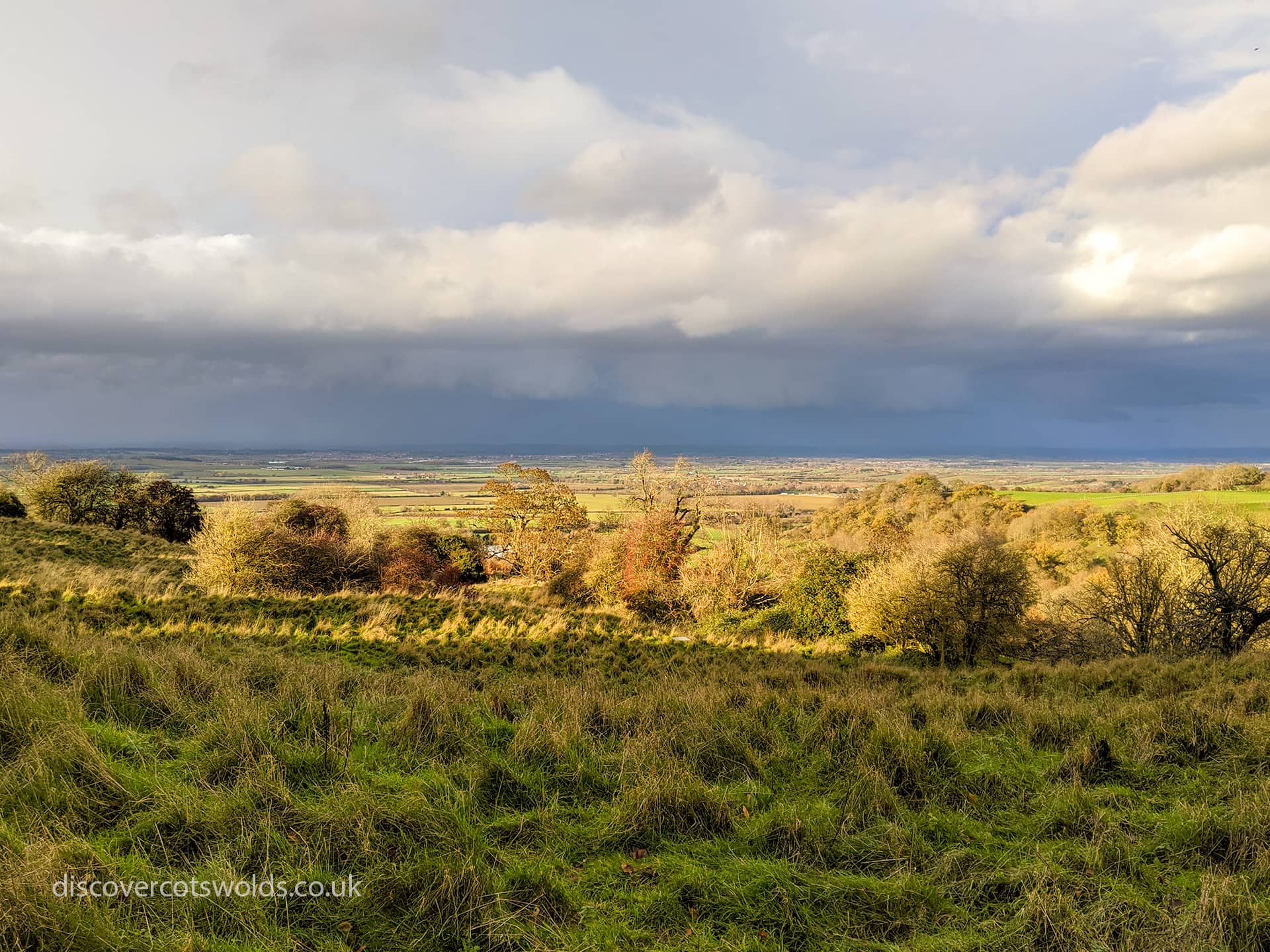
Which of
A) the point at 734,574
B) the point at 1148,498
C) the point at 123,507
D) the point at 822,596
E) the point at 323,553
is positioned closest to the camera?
the point at 822,596

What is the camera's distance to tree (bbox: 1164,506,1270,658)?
19.5m

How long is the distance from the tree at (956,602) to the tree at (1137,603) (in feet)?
13.2

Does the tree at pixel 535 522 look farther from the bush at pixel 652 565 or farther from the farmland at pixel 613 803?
the farmland at pixel 613 803

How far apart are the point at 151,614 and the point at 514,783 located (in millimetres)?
13226

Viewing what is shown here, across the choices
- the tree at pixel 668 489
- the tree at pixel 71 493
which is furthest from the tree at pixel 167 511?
the tree at pixel 668 489

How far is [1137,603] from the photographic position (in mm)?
23125

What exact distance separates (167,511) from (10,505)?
8.43 m

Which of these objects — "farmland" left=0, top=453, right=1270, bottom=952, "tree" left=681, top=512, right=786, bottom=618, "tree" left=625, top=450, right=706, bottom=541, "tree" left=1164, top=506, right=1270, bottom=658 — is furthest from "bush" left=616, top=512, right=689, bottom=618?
"tree" left=1164, top=506, right=1270, bottom=658

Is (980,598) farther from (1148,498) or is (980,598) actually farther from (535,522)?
(1148,498)

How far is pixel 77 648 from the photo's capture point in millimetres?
7523

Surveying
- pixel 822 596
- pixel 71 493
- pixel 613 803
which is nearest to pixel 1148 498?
pixel 822 596

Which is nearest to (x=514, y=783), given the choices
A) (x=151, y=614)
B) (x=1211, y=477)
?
(x=151, y=614)

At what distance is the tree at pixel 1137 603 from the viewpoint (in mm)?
22031

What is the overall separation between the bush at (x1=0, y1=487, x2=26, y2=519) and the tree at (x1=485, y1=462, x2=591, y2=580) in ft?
93.8
